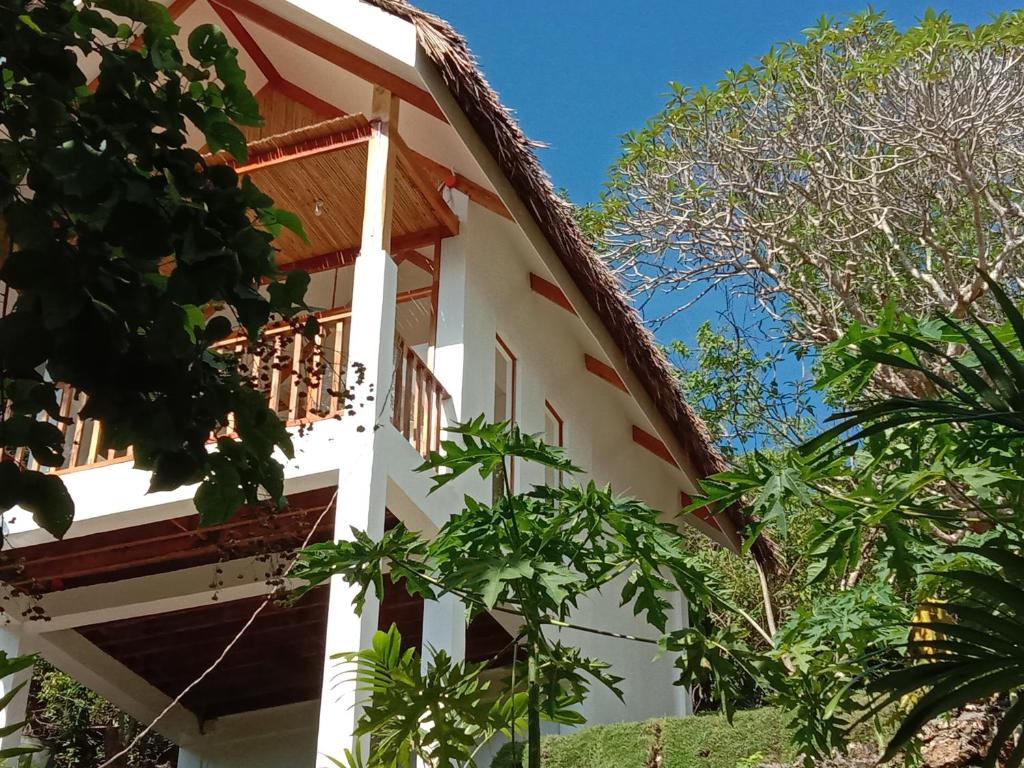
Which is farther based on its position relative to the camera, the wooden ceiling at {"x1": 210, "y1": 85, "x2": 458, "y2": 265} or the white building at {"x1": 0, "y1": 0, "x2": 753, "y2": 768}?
the wooden ceiling at {"x1": 210, "y1": 85, "x2": 458, "y2": 265}

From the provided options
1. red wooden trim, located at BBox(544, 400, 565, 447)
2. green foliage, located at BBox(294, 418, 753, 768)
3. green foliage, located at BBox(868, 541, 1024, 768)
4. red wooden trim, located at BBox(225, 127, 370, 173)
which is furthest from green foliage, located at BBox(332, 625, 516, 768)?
red wooden trim, located at BBox(544, 400, 565, 447)

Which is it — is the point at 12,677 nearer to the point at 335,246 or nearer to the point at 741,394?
the point at 335,246

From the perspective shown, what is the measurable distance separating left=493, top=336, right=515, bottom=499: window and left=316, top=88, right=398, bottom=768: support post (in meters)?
2.12

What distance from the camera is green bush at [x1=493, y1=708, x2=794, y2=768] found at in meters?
6.15

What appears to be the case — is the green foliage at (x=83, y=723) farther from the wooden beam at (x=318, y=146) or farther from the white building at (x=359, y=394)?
the wooden beam at (x=318, y=146)

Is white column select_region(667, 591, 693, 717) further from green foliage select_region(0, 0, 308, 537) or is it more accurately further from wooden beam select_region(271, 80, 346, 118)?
green foliage select_region(0, 0, 308, 537)

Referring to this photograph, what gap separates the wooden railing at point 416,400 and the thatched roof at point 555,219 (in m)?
1.14

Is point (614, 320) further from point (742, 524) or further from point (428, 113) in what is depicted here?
point (742, 524)

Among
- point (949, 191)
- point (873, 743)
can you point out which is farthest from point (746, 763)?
point (949, 191)

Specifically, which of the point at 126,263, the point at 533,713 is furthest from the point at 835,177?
the point at 126,263

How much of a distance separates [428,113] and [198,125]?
15.9 ft

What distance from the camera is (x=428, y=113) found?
690 cm

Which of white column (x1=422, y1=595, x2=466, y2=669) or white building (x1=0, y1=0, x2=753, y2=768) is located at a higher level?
white building (x1=0, y1=0, x2=753, y2=768)

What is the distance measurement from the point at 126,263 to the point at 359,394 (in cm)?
390
